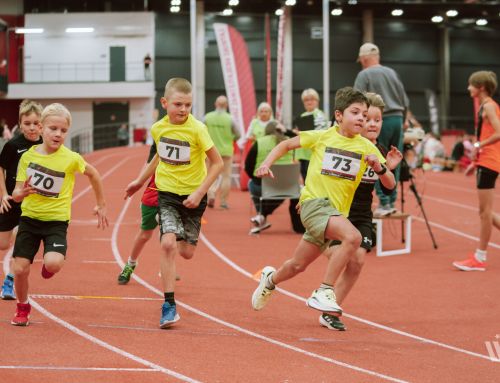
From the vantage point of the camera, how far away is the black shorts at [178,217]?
243 inches

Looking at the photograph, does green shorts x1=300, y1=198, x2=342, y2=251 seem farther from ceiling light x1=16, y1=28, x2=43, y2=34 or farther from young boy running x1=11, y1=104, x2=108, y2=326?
ceiling light x1=16, y1=28, x2=43, y2=34

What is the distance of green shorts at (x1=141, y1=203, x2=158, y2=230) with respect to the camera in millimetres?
7711

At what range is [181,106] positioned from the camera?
6.16 meters

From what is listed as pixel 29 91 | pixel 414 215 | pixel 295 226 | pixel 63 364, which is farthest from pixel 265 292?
pixel 29 91

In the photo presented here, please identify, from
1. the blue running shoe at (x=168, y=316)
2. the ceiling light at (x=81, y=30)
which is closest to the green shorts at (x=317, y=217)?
the blue running shoe at (x=168, y=316)

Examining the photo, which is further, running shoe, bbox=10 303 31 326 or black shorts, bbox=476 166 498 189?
black shorts, bbox=476 166 498 189

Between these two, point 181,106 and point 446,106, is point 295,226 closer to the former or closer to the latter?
point 181,106

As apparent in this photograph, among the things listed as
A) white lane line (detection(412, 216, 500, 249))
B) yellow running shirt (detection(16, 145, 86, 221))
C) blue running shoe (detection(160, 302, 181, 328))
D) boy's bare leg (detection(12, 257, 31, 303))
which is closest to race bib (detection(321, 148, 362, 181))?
blue running shoe (detection(160, 302, 181, 328))

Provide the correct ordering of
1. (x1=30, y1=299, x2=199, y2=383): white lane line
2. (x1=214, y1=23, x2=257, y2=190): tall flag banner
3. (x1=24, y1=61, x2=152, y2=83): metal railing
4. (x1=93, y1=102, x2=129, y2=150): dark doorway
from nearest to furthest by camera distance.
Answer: (x1=30, y1=299, x2=199, y2=383): white lane line < (x1=214, y1=23, x2=257, y2=190): tall flag banner < (x1=24, y1=61, x2=152, y2=83): metal railing < (x1=93, y1=102, x2=129, y2=150): dark doorway

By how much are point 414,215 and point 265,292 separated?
9215 mm

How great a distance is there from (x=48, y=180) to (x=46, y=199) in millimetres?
146

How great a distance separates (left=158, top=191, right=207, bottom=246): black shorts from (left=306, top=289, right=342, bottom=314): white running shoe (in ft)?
3.63

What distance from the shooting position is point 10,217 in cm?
678

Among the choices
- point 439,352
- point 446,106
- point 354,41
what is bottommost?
point 439,352
